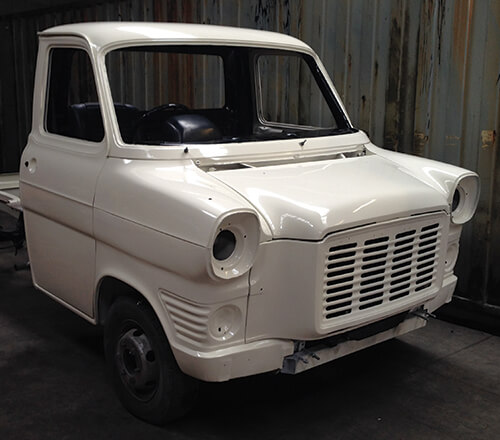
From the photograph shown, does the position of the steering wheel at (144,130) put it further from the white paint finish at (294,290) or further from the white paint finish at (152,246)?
the white paint finish at (294,290)

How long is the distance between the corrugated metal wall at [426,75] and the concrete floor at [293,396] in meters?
0.92

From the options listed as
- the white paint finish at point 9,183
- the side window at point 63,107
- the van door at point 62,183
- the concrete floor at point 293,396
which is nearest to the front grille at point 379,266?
the concrete floor at point 293,396

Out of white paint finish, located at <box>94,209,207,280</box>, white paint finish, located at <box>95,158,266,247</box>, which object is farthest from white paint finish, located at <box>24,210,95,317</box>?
A: white paint finish, located at <box>95,158,266,247</box>

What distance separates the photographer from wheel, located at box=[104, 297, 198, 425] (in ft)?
10.8

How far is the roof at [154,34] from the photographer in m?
3.73

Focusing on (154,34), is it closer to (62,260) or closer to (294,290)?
(62,260)

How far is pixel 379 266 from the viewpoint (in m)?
3.31

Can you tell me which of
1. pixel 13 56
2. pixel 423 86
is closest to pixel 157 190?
pixel 423 86

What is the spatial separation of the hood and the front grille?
80 mm

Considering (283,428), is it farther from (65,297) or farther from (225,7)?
(225,7)

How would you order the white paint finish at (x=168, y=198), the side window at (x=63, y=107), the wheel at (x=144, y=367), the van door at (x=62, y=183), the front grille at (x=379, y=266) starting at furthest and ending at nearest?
the side window at (x=63, y=107) < the van door at (x=62, y=183) < the wheel at (x=144, y=367) < the front grille at (x=379, y=266) < the white paint finish at (x=168, y=198)

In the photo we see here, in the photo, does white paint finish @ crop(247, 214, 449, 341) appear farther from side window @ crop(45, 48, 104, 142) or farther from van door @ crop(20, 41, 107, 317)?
side window @ crop(45, 48, 104, 142)

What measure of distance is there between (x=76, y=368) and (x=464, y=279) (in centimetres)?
284

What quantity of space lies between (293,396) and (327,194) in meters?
1.25
